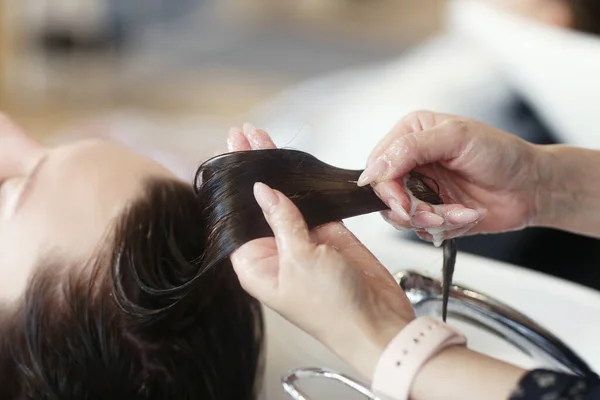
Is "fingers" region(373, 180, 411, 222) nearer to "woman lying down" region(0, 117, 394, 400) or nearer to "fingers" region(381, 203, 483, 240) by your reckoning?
"fingers" region(381, 203, 483, 240)

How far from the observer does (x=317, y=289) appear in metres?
0.49

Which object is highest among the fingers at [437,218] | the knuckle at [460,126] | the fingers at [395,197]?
the knuckle at [460,126]

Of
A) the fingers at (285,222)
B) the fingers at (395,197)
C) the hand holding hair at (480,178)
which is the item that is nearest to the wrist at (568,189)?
the hand holding hair at (480,178)

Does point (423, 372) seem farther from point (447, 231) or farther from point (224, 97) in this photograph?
point (224, 97)

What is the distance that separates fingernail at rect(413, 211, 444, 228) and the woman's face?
30 centimetres

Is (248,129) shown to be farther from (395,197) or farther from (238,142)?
(395,197)

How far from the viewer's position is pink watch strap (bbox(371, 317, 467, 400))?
0.47m

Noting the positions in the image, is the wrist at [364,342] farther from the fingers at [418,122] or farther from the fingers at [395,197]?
the fingers at [418,122]

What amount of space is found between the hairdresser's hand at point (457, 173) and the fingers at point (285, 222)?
0.08 meters

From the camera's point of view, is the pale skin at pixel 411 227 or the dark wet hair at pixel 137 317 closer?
the pale skin at pixel 411 227

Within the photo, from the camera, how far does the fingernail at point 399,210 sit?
1.85ft

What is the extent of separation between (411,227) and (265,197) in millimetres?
133

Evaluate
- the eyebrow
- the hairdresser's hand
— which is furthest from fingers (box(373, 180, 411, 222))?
the eyebrow

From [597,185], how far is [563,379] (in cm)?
33
